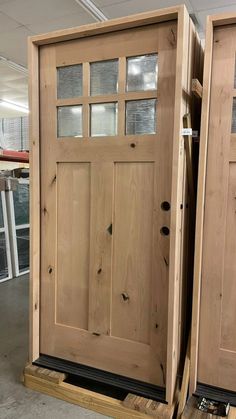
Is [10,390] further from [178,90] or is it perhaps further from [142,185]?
[178,90]

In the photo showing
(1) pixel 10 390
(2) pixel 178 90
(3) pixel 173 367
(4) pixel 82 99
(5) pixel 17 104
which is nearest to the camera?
(2) pixel 178 90

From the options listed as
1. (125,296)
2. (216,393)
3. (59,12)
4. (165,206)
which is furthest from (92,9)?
(216,393)

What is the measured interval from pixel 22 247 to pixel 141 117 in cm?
320

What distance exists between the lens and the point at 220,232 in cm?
172

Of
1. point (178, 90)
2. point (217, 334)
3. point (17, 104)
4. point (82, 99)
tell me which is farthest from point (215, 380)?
point (17, 104)

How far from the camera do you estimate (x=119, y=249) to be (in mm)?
1860

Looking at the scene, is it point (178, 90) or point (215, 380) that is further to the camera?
point (215, 380)

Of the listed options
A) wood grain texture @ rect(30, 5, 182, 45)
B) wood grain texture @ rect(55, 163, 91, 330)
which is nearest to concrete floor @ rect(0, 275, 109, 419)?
wood grain texture @ rect(55, 163, 91, 330)

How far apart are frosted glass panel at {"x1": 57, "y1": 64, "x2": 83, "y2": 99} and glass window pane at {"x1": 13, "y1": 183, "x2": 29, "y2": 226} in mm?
2675

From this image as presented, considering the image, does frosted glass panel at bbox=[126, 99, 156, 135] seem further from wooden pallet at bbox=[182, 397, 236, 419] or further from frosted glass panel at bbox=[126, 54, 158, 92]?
wooden pallet at bbox=[182, 397, 236, 419]

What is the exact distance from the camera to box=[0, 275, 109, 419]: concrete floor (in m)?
1.81

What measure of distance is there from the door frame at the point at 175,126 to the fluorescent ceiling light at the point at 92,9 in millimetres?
2339

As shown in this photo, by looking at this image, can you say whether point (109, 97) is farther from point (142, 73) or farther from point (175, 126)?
point (175, 126)

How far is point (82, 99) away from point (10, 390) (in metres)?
1.79
